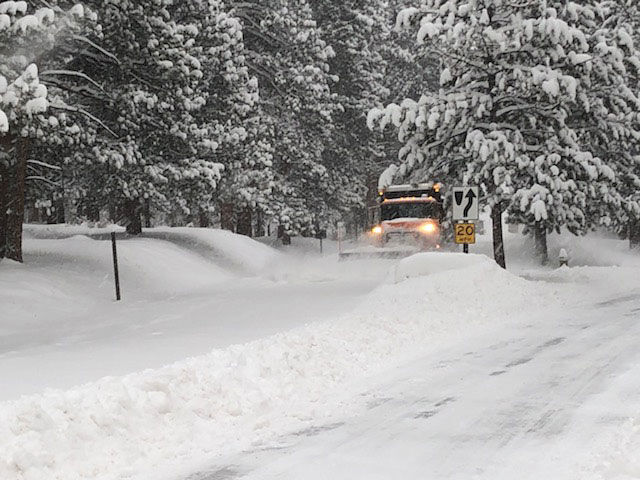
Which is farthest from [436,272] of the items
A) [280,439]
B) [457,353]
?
[280,439]

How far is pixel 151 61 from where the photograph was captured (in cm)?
1656

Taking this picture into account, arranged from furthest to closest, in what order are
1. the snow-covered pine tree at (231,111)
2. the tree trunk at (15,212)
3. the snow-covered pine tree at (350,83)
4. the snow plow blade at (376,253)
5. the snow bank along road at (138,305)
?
the snow-covered pine tree at (350,83)
the snow-covered pine tree at (231,111)
the snow plow blade at (376,253)
the tree trunk at (15,212)
the snow bank along road at (138,305)

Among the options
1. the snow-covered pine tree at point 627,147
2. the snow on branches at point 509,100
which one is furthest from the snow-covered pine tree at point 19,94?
the snow-covered pine tree at point 627,147

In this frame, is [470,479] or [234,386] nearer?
[470,479]

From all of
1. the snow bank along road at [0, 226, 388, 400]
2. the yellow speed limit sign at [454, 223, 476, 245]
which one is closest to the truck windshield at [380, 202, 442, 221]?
the snow bank along road at [0, 226, 388, 400]

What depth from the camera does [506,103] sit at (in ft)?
60.0

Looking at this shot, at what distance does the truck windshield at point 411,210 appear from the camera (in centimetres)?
2308

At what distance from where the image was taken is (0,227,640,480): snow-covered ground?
4.78 m

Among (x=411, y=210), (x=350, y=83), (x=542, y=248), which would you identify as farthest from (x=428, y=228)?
(x=350, y=83)

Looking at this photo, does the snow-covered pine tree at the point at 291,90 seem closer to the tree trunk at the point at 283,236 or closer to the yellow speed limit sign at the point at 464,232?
the tree trunk at the point at 283,236

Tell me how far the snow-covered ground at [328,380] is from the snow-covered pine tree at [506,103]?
130 inches

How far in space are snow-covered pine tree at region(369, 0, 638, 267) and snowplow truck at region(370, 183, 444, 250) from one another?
3692mm

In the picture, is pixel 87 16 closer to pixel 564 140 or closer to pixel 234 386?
A: pixel 234 386

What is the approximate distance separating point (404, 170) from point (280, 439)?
1340cm
